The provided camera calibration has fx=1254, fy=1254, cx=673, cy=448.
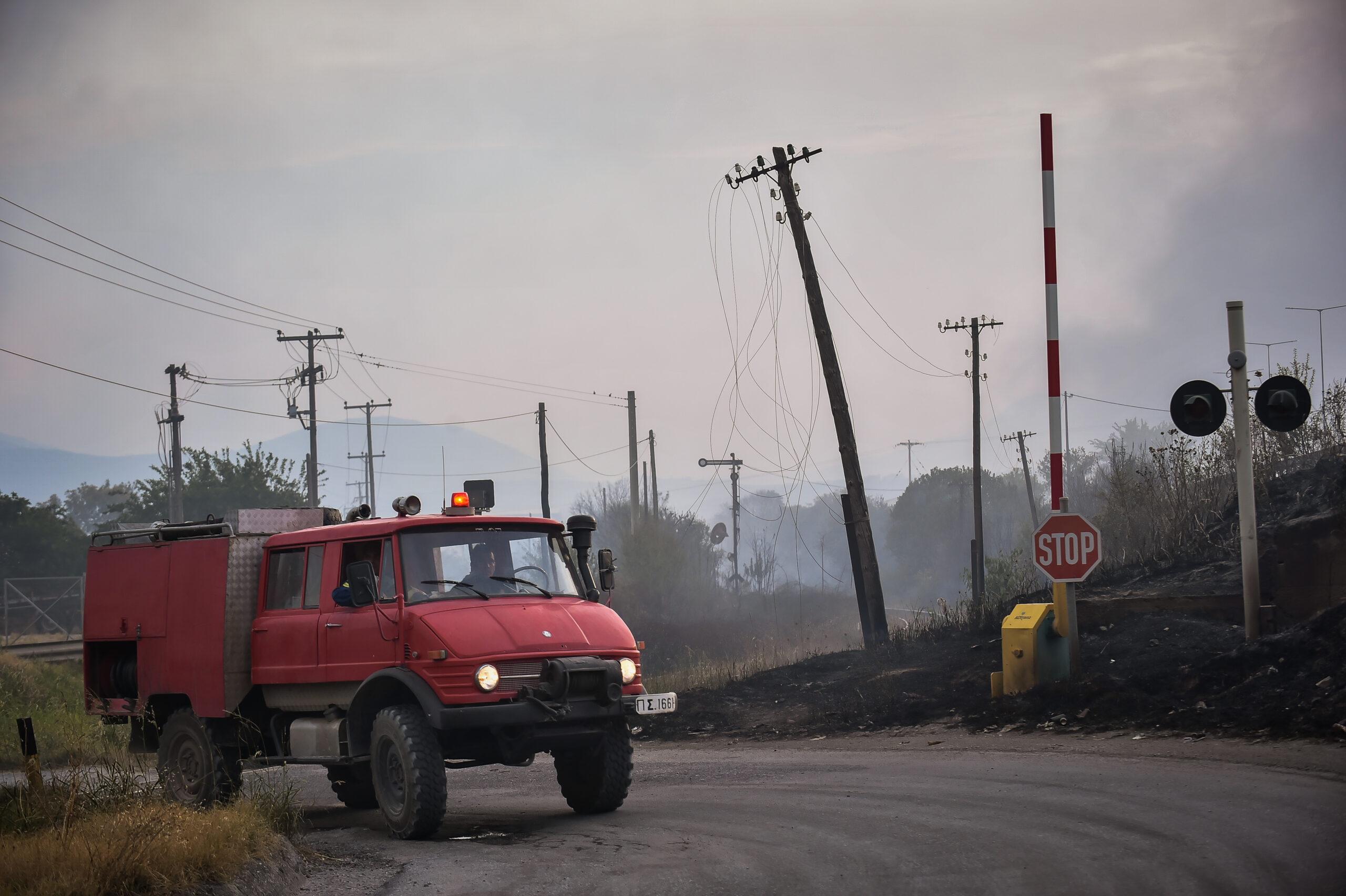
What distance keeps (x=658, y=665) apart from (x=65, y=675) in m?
21.0

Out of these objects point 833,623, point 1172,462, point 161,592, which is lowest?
point 833,623

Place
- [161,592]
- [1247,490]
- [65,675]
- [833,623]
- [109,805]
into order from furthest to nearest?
[833,623]
[65,675]
[1247,490]
[161,592]
[109,805]

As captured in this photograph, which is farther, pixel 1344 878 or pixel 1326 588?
pixel 1326 588

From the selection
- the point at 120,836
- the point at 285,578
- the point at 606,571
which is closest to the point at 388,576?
the point at 285,578

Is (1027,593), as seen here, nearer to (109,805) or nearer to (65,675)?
(109,805)

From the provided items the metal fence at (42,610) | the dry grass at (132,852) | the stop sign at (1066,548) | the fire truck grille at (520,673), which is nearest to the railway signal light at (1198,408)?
the stop sign at (1066,548)

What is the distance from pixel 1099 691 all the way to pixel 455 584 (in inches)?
304

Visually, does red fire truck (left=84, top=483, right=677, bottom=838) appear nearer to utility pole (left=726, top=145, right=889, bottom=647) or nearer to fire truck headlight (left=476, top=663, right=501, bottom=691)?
fire truck headlight (left=476, top=663, right=501, bottom=691)

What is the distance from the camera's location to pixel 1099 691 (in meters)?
14.0

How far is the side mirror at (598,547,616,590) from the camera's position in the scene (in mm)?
10938

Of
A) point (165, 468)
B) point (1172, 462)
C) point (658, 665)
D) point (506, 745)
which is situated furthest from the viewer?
point (165, 468)

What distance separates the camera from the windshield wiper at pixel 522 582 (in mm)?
10219

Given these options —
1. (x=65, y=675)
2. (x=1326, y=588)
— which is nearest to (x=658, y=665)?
(x=65, y=675)

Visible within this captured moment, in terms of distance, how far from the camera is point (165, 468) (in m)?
62.5
